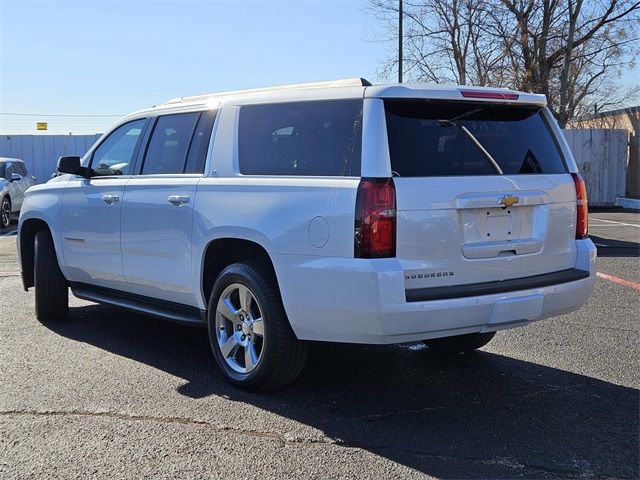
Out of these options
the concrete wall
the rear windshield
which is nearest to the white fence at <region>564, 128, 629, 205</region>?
the concrete wall

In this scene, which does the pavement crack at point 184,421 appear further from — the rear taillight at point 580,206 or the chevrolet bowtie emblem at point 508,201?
the rear taillight at point 580,206

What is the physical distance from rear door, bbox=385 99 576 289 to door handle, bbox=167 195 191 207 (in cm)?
167

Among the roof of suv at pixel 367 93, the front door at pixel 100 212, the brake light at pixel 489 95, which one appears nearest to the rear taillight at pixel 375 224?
the roof of suv at pixel 367 93

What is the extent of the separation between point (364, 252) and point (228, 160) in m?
1.45

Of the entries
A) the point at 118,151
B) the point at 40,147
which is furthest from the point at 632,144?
the point at 118,151

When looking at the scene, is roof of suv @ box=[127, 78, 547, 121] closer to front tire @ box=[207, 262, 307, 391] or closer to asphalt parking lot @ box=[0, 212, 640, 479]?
front tire @ box=[207, 262, 307, 391]

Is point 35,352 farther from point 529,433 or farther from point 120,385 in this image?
point 529,433

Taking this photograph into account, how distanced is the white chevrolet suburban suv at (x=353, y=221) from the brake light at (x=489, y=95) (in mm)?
14

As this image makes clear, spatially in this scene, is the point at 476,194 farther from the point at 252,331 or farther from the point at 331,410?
the point at 252,331

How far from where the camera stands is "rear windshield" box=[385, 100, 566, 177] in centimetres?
405

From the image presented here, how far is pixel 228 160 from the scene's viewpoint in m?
4.81

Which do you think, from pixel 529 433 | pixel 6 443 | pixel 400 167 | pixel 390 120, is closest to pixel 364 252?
pixel 400 167

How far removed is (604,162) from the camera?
2189 centimetres

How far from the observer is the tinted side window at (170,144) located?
528 centimetres
